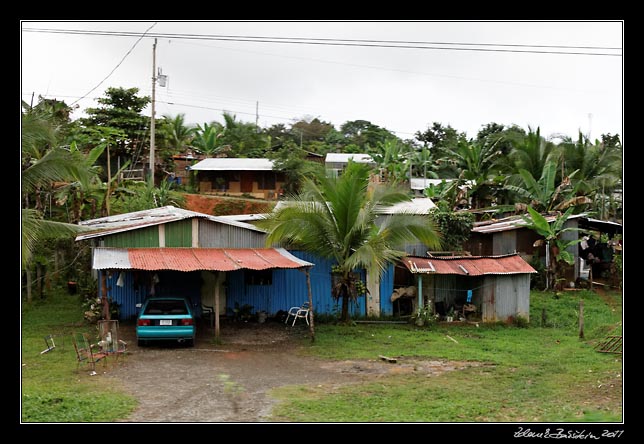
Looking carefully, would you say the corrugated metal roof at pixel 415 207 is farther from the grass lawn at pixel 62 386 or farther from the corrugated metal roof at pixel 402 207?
the grass lawn at pixel 62 386

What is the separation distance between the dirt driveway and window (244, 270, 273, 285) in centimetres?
219

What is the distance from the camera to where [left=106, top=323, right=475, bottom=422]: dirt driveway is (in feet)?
35.6

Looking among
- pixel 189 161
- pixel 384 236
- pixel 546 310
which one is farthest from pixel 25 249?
pixel 189 161

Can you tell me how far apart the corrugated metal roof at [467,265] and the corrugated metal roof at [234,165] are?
19.7 metres

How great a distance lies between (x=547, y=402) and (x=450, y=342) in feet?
19.8

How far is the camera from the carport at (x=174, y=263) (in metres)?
16.4

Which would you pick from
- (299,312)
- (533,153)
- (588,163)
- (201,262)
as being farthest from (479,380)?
(588,163)

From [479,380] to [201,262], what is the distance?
298 inches

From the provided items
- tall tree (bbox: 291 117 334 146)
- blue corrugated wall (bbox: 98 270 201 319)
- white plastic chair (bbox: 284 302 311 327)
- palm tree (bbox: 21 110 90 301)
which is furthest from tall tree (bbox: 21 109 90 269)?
tall tree (bbox: 291 117 334 146)

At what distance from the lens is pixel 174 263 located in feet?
55.9

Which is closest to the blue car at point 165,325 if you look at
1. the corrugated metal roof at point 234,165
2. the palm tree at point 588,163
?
the palm tree at point 588,163

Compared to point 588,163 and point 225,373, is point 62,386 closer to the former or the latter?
point 225,373

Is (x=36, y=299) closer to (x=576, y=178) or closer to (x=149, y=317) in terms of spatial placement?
(x=149, y=317)

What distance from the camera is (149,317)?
15.8m
